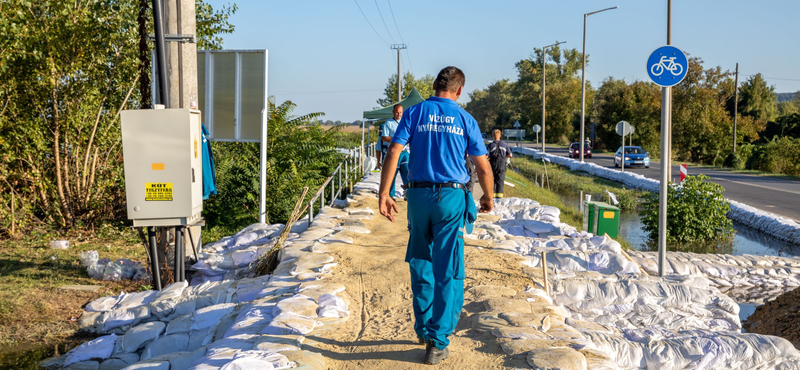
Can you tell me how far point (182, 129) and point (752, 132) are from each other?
5062 cm

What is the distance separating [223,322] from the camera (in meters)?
5.56

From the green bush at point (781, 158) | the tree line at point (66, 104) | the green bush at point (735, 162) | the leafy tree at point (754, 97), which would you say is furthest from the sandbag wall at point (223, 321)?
the leafy tree at point (754, 97)

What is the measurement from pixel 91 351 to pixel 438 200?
3.67 metres

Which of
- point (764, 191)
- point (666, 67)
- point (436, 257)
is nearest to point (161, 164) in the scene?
point (436, 257)

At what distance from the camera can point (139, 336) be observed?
5.75 meters

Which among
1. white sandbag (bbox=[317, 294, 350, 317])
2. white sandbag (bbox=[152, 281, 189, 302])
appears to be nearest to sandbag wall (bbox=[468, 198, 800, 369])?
white sandbag (bbox=[317, 294, 350, 317])

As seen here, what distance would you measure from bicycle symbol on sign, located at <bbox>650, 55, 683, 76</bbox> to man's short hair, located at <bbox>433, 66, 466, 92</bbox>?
4.23 metres

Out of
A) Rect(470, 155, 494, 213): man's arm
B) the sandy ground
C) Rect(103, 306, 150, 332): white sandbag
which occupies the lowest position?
Rect(103, 306, 150, 332): white sandbag

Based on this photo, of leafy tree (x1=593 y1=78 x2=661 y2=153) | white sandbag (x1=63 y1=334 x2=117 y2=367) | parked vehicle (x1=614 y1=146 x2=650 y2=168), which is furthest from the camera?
leafy tree (x1=593 y1=78 x2=661 y2=153)

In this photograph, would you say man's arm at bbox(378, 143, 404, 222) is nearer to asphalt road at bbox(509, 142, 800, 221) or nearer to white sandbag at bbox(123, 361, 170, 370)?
white sandbag at bbox(123, 361, 170, 370)

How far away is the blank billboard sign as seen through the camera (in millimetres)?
10536

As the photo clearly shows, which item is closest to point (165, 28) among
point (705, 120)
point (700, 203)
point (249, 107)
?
point (249, 107)

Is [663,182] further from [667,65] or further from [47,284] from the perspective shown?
[47,284]

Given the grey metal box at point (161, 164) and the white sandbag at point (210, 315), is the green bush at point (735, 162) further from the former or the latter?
the white sandbag at point (210, 315)
